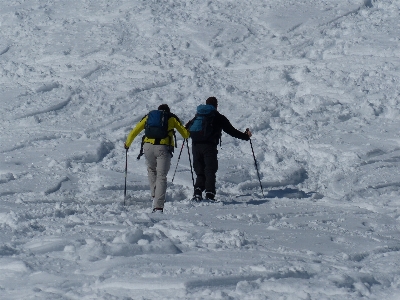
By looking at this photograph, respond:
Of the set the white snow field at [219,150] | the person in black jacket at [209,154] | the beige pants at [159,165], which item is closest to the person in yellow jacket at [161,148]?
the beige pants at [159,165]

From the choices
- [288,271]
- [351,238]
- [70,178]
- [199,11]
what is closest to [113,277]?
[288,271]

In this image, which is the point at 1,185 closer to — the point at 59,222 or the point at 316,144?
the point at 59,222

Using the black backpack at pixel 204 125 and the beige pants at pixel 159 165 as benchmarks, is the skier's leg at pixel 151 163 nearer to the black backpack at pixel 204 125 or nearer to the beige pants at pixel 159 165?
the beige pants at pixel 159 165

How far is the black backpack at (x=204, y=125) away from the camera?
33.5 ft

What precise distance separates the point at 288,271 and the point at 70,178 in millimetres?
6252

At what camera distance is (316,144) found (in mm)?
12359

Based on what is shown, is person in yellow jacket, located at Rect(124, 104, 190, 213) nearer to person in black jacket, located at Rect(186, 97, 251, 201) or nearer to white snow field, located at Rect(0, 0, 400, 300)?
white snow field, located at Rect(0, 0, 400, 300)

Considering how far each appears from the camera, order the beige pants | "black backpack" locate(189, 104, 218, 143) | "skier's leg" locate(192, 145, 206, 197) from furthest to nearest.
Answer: "skier's leg" locate(192, 145, 206, 197) < "black backpack" locate(189, 104, 218, 143) < the beige pants

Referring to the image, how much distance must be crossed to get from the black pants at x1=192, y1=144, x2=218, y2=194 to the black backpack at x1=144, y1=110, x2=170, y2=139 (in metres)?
1.04

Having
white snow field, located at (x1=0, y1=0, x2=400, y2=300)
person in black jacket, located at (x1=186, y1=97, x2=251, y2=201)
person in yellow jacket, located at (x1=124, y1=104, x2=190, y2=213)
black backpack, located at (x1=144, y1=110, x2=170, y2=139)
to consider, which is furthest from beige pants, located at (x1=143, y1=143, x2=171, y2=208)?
person in black jacket, located at (x1=186, y1=97, x2=251, y2=201)

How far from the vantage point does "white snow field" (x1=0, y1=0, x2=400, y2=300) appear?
5816 mm

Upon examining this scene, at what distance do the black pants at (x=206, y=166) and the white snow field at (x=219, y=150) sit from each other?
40 cm

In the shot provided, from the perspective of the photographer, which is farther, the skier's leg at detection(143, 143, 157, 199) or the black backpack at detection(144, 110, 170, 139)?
the skier's leg at detection(143, 143, 157, 199)

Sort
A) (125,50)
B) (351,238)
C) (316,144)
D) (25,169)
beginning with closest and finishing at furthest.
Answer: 1. (351,238)
2. (25,169)
3. (316,144)
4. (125,50)
